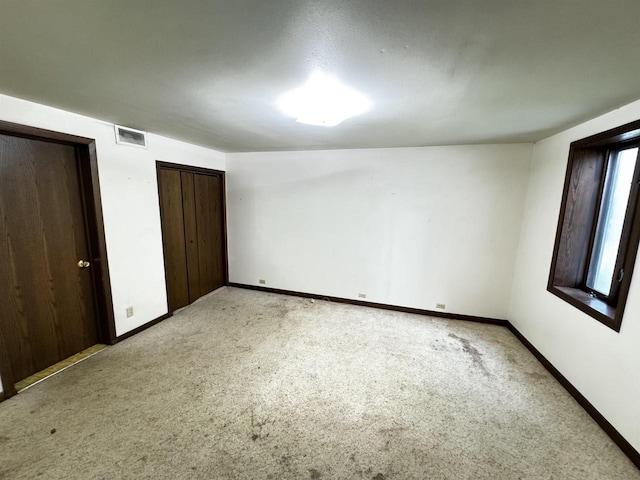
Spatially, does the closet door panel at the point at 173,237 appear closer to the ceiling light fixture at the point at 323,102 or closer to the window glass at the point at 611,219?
the ceiling light fixture at the point at 323,102

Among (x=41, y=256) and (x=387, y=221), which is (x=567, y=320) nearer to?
(x=387, y=221)

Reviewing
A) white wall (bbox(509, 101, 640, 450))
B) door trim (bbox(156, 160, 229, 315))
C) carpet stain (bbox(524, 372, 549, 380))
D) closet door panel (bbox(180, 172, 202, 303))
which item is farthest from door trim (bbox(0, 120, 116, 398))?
white wall (bbox(509, 101, 640, 450))

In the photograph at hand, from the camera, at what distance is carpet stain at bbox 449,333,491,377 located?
2.46 meters

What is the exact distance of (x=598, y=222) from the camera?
2.24 m

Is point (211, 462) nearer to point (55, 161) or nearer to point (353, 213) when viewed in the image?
point (55, 161)

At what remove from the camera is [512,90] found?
1.56 metres

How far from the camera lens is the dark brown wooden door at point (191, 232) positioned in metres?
3.29

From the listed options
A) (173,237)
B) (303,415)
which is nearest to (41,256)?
(173,237)

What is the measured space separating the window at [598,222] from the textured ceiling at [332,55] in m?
0.39

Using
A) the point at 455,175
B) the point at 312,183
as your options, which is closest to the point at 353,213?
the point at 312,183

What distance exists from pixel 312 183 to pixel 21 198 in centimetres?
292

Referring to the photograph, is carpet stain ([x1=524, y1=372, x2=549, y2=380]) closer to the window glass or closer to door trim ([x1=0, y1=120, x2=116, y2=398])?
the window glass

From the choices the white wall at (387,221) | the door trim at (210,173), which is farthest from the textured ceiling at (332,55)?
the white wall at (387,221)

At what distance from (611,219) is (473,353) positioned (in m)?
1.70
